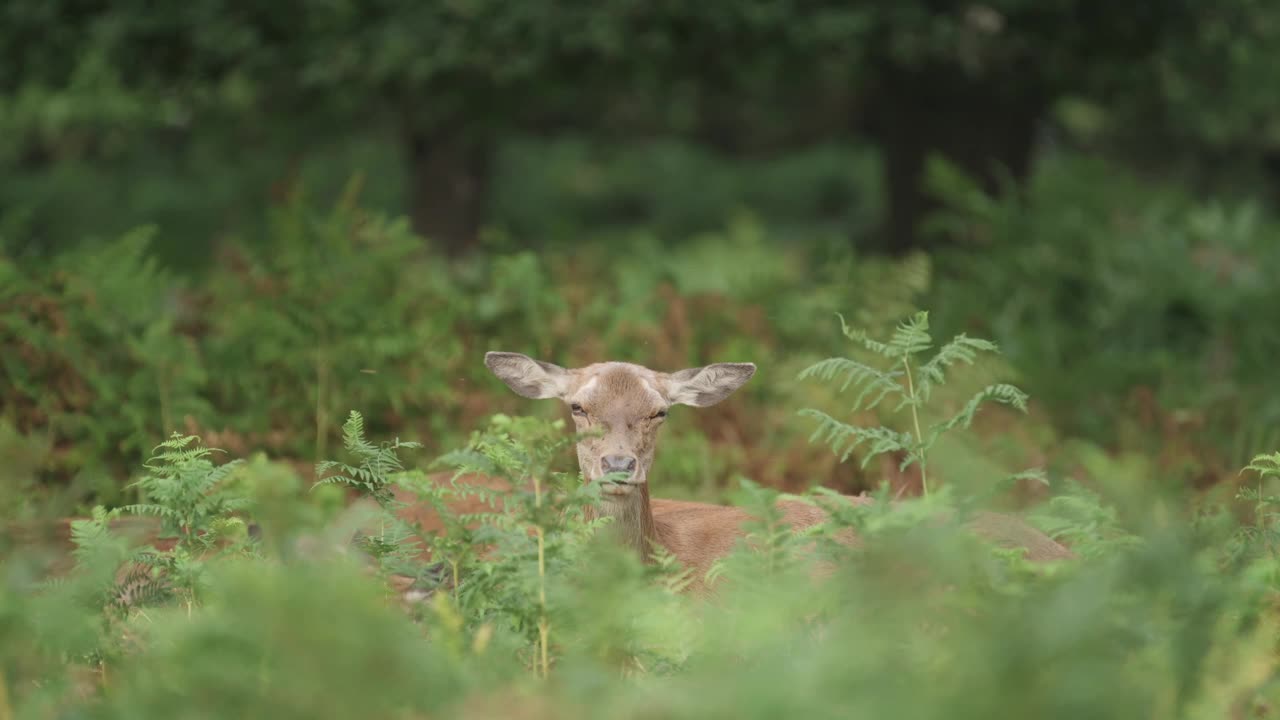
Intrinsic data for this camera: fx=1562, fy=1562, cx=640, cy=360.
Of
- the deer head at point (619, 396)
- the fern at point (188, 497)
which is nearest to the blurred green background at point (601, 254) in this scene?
the fern at point (188, 497)

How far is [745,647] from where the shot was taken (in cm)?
374

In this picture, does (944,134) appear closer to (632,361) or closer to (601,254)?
(601,254)

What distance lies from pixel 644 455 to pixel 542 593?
1.98 m

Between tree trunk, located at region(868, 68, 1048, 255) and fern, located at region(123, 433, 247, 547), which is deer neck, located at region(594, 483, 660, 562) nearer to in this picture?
fern, located at region(123, 433, 247, 547)

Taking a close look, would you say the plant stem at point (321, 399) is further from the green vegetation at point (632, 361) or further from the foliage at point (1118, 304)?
the foliage at point (1118, 304)

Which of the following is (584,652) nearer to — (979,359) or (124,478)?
(124,478)

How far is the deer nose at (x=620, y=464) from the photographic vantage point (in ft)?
18.8

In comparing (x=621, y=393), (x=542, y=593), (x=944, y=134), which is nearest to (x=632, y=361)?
(x=621, y=393)

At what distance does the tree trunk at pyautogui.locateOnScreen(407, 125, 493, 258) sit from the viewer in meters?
14.2

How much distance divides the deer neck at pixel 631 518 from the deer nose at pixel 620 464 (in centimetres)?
13

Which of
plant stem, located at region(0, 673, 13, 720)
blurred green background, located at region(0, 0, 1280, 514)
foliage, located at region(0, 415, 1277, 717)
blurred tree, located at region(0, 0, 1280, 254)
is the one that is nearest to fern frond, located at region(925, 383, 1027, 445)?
blurred green background, located at region(0, 0, 1280, 514)

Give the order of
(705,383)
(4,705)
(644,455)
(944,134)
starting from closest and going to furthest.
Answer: (4,705) → (644,455) → (705,383) → (944,134)

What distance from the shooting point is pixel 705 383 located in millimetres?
6398

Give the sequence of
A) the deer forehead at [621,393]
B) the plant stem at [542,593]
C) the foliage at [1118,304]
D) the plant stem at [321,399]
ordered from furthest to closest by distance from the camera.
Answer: the foliage at [1118,304]
the plant stem at [321,399]
the deer forehead at [621,393]
the plant stem at [542,593]
